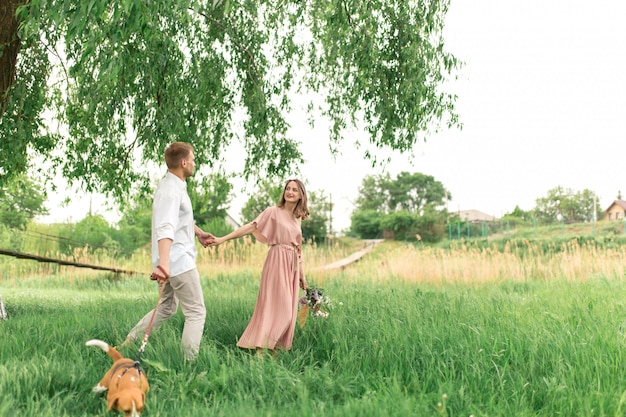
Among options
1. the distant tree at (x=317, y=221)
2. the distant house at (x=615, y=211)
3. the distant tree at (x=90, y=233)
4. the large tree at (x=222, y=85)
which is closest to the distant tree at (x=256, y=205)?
the distant tree at (x=317, y=221)

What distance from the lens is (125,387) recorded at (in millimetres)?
3430

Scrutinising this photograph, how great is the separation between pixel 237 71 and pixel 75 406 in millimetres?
5406

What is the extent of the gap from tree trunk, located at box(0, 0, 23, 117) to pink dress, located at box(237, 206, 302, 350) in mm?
4204

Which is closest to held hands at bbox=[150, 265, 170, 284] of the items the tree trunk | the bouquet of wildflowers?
the bouquet of wildflowers

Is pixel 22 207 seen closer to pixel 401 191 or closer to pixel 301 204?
pixel 301 204

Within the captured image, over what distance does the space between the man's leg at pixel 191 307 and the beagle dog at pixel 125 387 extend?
2.66 ft

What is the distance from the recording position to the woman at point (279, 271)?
16.2ft

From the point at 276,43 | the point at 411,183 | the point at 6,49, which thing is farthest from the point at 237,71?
the point at 411,183

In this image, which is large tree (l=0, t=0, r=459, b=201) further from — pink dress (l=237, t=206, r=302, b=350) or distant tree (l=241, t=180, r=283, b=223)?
distant tree (l=241, t=180, r=283, b=223)

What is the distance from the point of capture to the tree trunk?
6.91 meters

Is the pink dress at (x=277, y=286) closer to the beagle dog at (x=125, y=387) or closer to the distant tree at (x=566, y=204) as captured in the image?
the beagle dog at (x=125, y=387)

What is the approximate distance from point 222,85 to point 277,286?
400 centimetres

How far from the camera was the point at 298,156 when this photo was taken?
805cm

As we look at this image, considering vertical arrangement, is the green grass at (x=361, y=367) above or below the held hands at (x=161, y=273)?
below
